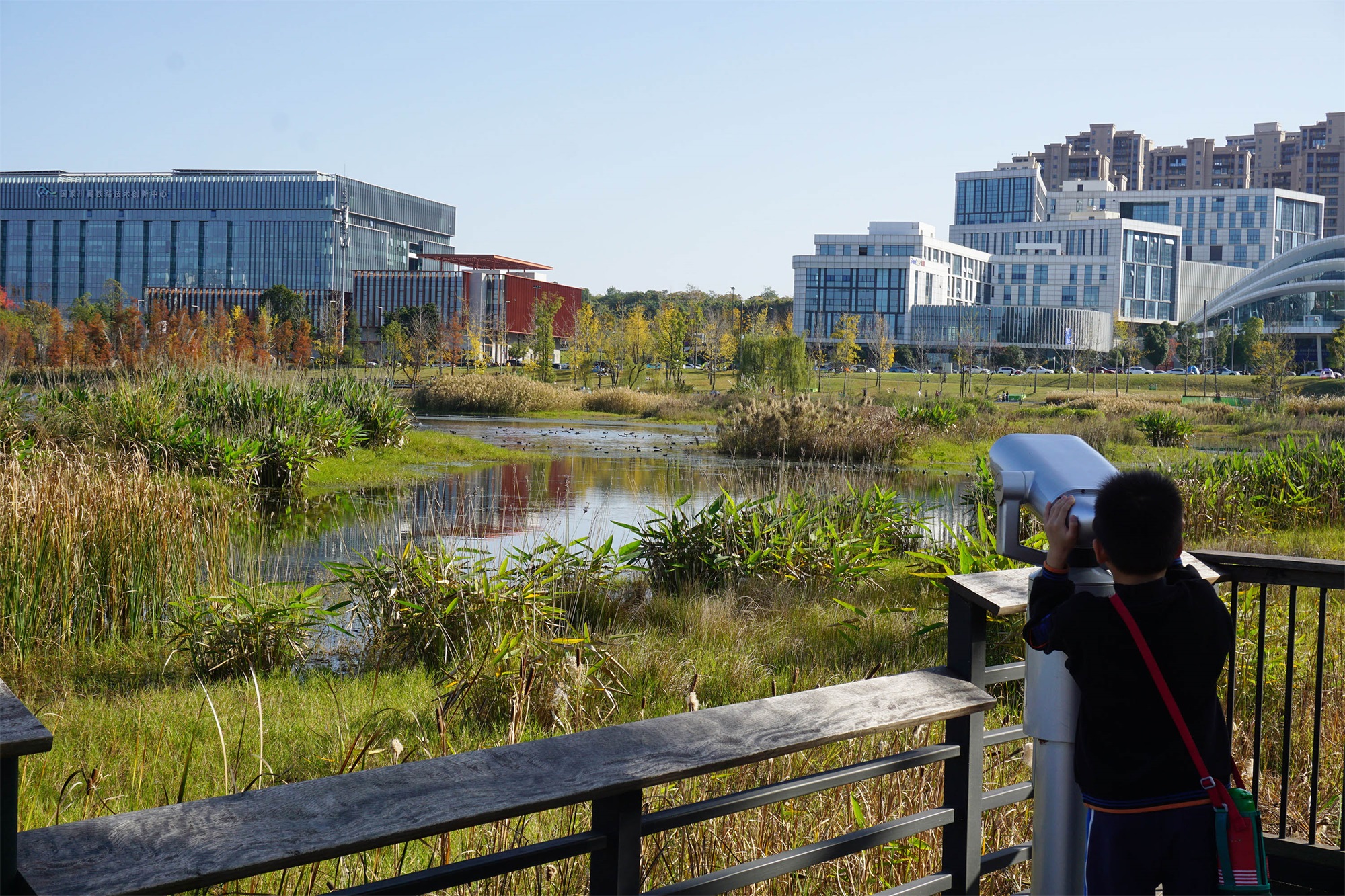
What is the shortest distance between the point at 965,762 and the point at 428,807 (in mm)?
1325

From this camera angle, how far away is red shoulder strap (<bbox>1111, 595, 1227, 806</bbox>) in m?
1.96

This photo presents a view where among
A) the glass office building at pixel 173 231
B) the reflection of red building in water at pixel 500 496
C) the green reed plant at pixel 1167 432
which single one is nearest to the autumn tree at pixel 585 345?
the green reed plant at pixel 1167 432

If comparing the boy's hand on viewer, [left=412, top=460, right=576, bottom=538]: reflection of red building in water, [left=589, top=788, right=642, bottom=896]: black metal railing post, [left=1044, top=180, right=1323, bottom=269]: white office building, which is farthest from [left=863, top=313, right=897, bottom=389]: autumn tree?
[left=1044, top=180, right=1323, bottom=269]: white office building

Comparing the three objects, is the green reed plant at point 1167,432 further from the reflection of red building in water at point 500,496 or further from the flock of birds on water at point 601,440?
the reflection of red building in water at point 500,496

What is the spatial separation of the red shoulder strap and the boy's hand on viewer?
11 centimetres

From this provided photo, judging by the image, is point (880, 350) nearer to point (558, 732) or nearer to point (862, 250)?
point (558, 732)

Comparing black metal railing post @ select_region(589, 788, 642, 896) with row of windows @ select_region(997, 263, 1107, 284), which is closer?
black metal railing post @ select_region(589, 788, 642, 896)

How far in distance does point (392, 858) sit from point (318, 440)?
13.4m

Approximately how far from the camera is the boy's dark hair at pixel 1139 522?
195 cm

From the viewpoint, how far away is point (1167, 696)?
196 centimetres

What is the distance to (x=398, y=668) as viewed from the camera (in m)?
5.82

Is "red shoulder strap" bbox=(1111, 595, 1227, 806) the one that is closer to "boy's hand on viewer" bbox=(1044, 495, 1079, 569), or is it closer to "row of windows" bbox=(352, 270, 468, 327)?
"boy's hand on viewer" bbox=(1044, 495, 1079, 569)

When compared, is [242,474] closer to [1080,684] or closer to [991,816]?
[991,816]

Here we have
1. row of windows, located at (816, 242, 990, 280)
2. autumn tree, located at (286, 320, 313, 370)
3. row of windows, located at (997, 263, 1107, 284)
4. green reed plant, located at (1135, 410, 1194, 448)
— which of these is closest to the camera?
green reed plant, located at (1135, 410, 1194, 448)
